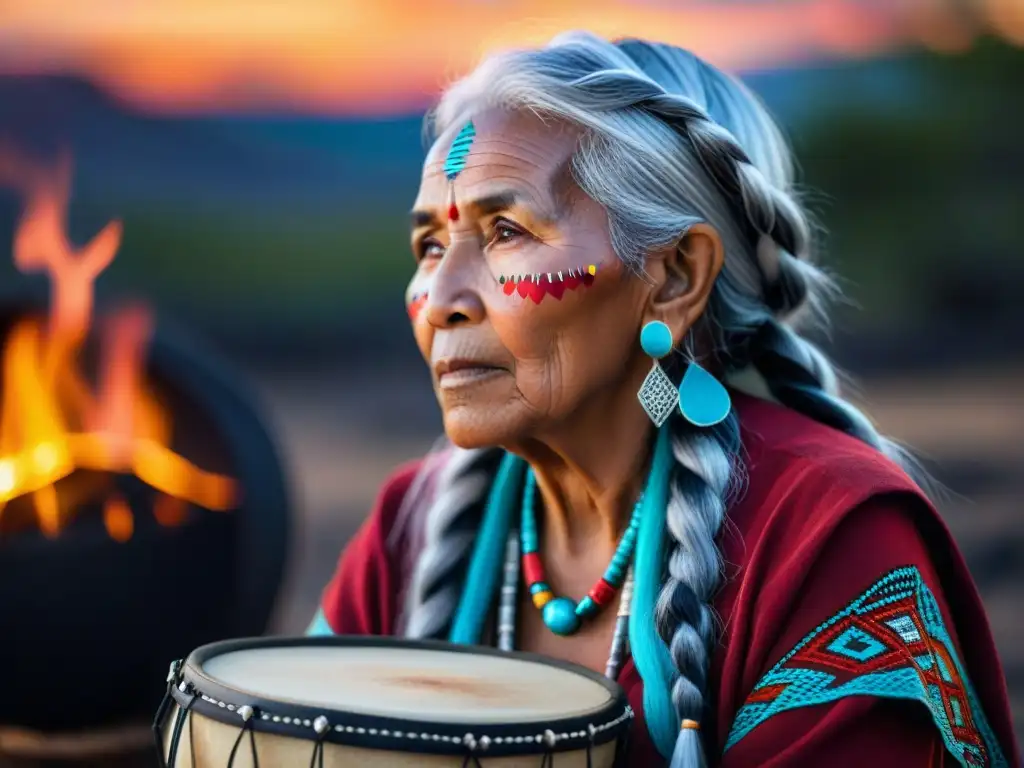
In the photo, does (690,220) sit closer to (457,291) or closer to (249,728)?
(457,291)

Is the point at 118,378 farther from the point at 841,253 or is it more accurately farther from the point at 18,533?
the point at 841,253

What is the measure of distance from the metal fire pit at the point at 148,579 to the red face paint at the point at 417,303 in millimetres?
1923

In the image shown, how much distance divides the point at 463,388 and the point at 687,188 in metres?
0.52

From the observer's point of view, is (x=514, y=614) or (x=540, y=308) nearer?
(x=540, y=308)

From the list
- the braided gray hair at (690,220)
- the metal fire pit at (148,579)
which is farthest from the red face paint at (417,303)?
the metal fire pit at (148,579)

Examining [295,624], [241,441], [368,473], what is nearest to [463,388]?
[241,441]

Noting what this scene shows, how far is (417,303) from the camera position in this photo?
8.39 ft

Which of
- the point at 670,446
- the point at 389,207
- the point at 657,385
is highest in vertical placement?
the point at 389,207

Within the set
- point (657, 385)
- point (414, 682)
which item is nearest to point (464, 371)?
point (657, 385)

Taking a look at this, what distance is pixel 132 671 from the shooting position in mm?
4301

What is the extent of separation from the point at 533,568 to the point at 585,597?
13cm

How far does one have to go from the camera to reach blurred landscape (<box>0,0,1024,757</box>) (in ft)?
38.7

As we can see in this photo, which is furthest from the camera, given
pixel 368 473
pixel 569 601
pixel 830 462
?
pixel 368 473

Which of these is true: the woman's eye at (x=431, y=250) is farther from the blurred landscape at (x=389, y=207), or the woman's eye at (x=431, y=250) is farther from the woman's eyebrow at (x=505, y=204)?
the blurred landscape at (x=389, y=207)
